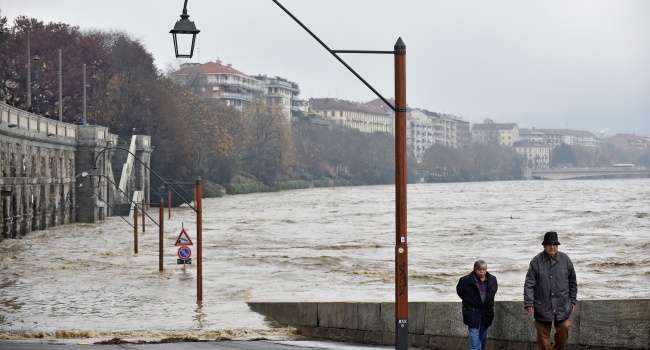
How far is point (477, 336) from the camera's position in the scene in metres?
Answer: 17.4

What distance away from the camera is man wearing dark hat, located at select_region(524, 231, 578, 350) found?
598 inches

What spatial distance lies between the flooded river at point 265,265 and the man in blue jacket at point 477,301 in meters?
8.53

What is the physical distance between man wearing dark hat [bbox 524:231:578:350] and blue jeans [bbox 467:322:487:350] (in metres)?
1.93

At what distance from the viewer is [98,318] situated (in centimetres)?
3231

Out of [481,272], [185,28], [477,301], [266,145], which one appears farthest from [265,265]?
[266,145]

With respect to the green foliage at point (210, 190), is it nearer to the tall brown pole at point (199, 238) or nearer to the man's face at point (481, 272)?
the tall brown pole at point (199, 238)

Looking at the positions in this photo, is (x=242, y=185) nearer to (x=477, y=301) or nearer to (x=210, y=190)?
(x=210, y=190)

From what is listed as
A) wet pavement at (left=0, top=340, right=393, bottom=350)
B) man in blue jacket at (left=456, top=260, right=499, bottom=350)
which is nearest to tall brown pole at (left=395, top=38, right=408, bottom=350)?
man in blue jacket at (left=456, top=260, right=499, bottom=350)

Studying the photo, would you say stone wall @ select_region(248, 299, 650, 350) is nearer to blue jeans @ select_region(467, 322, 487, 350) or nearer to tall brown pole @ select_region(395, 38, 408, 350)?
blue jeans @ select_region(467, 322, 487, 350)

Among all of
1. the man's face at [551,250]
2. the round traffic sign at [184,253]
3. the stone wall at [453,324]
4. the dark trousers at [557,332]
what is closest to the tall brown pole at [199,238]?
the stone wall at [453,324]

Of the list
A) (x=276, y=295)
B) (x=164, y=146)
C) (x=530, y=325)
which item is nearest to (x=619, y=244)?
(x=276, y=295)

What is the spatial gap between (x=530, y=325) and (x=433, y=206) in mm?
105261

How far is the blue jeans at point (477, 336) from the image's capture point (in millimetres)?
17312

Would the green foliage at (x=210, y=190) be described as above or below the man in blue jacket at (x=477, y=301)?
above
